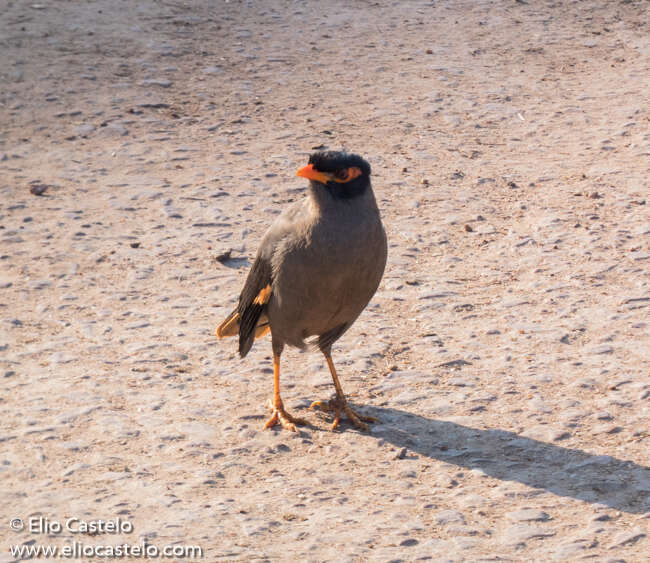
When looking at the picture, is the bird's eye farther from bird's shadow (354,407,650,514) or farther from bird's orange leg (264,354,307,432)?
bird's shadow (354,407,650,514)

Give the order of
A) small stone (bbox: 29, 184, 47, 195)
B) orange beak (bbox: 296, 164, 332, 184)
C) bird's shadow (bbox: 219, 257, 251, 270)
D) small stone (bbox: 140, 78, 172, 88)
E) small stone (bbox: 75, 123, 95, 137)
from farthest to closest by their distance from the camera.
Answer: small stone (bbox: 140, 78, 172, 88) < small stone (bbox: 75, 123, 95, 137) < small stone (bbox: 29, 184, 47, 195) < bird's shadow (bbox: 219, 257, 251, 270) < orange beak (bbox: 296, 164, 332, 184)

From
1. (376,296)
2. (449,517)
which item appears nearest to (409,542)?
(449,517)

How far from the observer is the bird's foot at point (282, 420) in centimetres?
538

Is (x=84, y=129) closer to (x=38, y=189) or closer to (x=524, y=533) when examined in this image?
(x=38, y=189)

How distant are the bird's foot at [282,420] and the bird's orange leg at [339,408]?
0.64 ft

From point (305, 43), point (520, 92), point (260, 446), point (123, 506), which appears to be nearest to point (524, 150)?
point (520, 92)

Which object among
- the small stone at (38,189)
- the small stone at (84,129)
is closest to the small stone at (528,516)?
the small stone at (38,189)

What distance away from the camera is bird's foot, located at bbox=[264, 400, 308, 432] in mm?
5375

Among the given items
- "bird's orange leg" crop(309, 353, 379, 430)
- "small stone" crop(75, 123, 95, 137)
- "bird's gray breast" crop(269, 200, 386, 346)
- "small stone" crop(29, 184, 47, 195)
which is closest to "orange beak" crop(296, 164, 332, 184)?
"bird's gray breast" crop(269, 200, 386, 346)

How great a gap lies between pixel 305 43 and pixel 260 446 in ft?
26.8

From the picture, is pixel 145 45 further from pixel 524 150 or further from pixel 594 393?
pixel 594 393

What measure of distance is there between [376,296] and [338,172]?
2.16 m

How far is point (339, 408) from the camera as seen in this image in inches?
216

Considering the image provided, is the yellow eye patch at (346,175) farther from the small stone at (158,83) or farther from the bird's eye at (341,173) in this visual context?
the small stone at (158,83)
